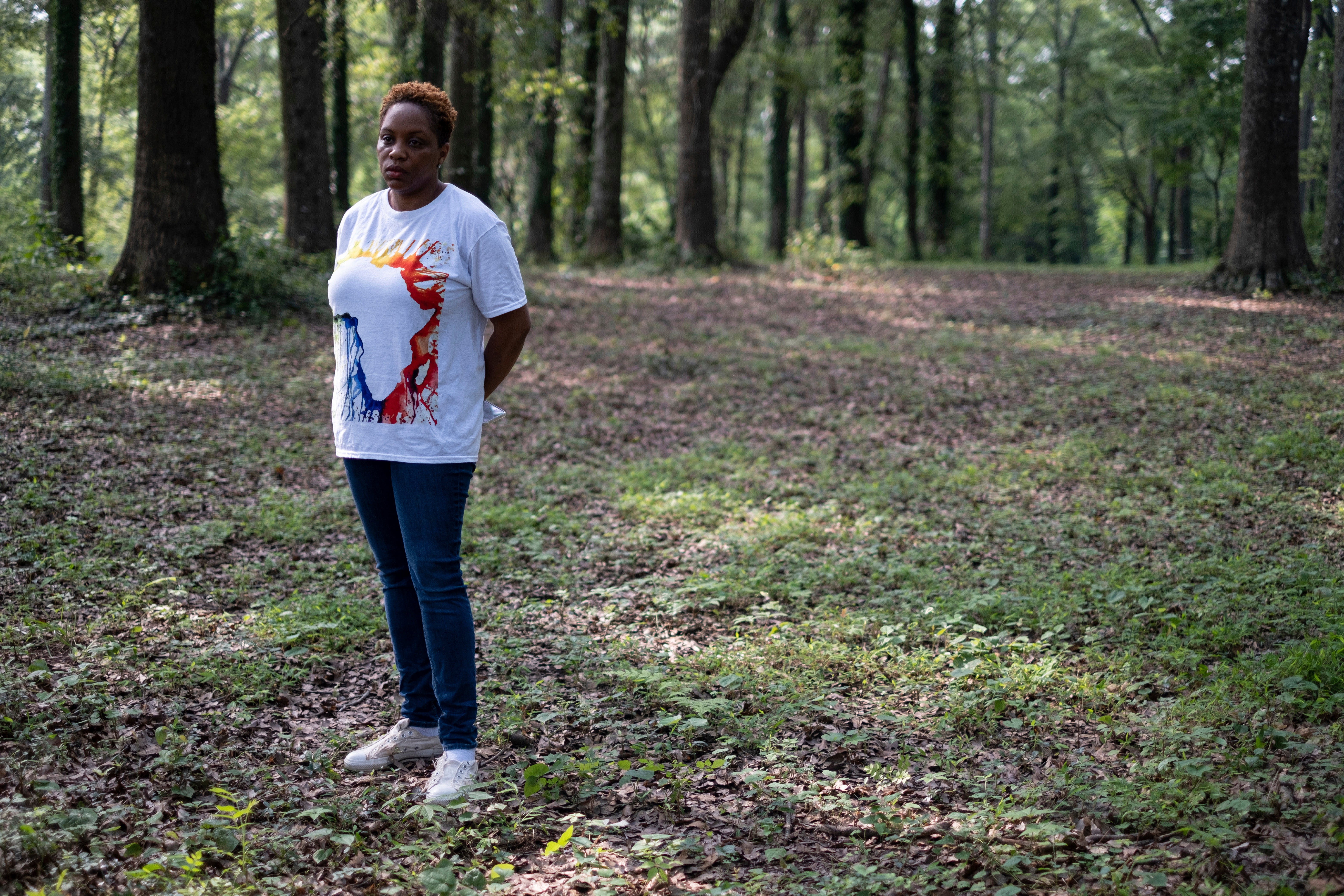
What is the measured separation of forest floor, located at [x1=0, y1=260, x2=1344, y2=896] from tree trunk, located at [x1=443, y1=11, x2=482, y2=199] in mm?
8740

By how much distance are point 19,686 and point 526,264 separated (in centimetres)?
1624

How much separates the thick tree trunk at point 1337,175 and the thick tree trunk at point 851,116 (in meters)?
10.6

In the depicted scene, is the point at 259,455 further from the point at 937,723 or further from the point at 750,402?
the point at 937,723

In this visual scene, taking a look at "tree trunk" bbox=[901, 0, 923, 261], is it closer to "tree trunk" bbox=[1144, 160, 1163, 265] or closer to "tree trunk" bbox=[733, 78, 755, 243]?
"tree trunk" bbox=[733, 78, 755, 243]

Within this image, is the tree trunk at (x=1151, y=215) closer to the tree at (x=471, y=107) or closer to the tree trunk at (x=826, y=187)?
the tree trunk at (x=826, y=187)

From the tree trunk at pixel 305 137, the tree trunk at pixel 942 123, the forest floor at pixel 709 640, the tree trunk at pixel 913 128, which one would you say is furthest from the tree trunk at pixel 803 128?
the forest floor at pixel 709 640

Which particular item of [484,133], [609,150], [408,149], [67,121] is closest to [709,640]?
[408,149]

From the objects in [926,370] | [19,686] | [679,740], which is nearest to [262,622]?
[19,686]

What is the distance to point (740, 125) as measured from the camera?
34906 millimetres

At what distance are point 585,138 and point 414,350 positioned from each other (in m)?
18.9

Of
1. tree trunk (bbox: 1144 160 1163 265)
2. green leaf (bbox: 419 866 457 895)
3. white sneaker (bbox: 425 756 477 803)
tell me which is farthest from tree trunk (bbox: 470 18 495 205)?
tree trunk (bbox: 1144 160 1163 265)

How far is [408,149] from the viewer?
10.2 ft

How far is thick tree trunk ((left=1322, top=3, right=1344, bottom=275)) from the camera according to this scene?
12.4m

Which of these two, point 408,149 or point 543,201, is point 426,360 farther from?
point 543,201
